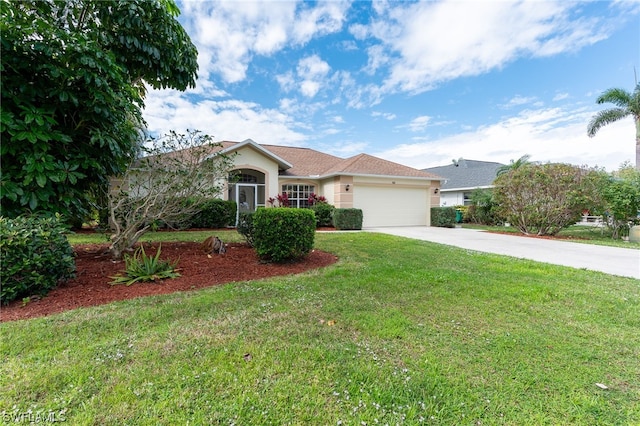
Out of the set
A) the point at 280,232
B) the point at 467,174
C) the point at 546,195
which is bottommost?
the point at 280,232

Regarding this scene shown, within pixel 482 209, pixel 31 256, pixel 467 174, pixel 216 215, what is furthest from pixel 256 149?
pixel 467 174

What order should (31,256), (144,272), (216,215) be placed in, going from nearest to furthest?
1. (31,256)
2. (144,272)
3. (216,215)

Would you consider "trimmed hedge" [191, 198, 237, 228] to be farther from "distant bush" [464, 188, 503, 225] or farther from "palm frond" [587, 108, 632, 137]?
"palm frond" [587, 108, 632, 137]

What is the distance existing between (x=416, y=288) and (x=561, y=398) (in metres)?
2.44

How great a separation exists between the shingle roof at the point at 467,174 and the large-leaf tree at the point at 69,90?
20806 millimetres

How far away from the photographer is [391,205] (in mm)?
16656

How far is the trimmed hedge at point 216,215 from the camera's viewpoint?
40.7 feet

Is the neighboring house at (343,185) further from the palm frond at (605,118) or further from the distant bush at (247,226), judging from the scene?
the palm frond at (605,118)

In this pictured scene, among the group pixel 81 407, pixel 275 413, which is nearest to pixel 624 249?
pixel 275 413

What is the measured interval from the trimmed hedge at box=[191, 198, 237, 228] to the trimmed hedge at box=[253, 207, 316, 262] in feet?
24.1

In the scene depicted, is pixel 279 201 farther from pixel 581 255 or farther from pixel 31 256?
pixel 581 255

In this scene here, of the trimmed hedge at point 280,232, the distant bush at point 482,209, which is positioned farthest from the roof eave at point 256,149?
the distant bush at point 482,209

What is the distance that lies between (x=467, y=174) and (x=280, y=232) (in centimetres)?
2609

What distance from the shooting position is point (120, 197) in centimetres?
585
